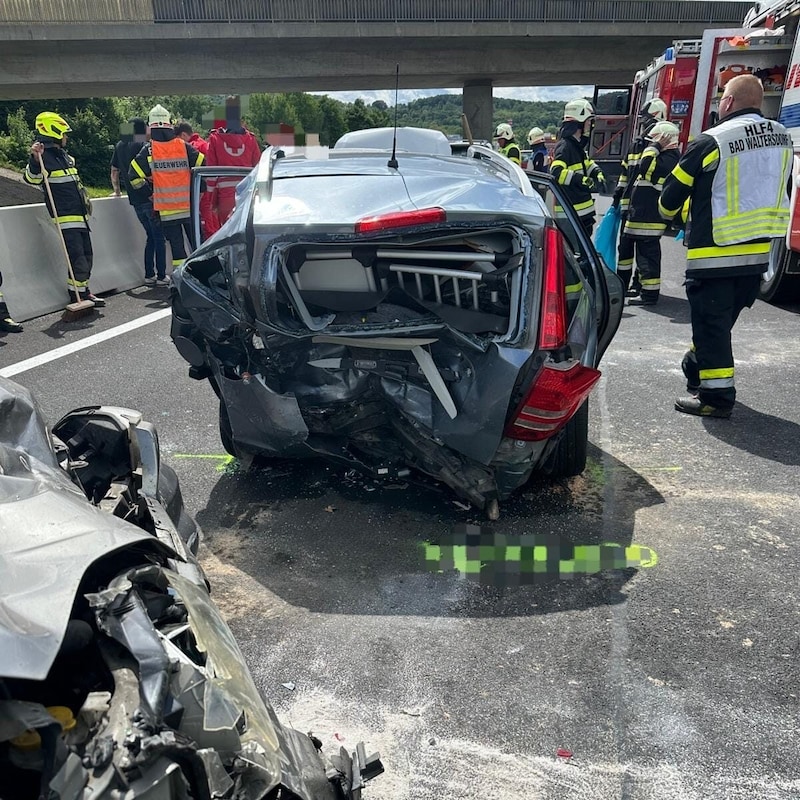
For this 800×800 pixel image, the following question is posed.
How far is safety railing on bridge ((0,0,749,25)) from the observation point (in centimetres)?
2384

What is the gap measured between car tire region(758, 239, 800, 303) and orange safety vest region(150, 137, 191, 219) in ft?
21.7

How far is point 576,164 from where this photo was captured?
8258 mm

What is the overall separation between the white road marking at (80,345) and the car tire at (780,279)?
20.8 feet

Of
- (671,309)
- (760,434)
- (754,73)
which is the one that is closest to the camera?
(760,434)

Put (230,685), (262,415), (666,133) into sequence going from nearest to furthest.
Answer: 1. (230,685)
2. (262,415)
3. (666,133)

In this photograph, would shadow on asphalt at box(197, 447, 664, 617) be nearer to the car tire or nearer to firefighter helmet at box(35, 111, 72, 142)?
the car tire

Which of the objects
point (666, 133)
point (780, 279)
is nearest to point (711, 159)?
point (666, 133)

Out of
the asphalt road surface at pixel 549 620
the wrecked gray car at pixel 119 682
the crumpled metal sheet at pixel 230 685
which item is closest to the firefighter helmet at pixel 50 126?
the asphalt road surface at pixel 549 620

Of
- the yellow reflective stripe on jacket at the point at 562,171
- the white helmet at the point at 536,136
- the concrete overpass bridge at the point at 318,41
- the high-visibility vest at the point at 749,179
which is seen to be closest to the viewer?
the high-visibility vest at the point at 749,179

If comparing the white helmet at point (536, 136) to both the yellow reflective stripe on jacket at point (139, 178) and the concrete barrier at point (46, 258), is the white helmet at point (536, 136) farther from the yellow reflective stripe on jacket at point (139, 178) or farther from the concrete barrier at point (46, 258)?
the concrete barrier at point (46, 258)

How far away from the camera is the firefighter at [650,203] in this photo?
753 cm

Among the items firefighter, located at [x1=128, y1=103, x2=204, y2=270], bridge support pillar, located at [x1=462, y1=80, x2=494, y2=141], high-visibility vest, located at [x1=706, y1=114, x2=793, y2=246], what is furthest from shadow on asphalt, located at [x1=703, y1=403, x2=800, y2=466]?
bridge support pillar, located at [x1=462, y1=80, x2=494, y2=141]

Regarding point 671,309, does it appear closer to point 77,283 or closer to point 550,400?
point 550,400

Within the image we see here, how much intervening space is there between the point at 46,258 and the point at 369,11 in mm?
21880
